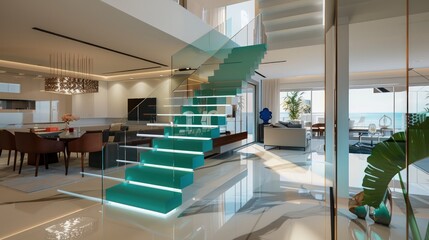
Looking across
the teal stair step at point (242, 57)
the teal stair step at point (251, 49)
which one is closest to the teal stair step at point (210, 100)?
the teal stair step at point (242, 57)

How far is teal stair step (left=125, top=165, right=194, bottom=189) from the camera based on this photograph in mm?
3232

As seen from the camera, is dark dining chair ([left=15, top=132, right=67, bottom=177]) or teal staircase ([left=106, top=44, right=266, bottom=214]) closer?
A: teal staircase ([left=106, top=44, right=266, bottom=214])

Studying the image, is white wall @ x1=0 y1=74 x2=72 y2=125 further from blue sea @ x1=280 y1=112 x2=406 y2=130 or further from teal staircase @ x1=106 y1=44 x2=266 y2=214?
blue sea @ x1=280 y1=112 x2=406 y2=130

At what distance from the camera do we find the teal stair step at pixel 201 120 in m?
4.33

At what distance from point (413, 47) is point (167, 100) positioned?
13.7 ft

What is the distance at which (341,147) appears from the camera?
3834 mm

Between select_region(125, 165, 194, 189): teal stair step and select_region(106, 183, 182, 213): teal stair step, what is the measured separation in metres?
0.11

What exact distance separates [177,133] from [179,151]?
0.30m

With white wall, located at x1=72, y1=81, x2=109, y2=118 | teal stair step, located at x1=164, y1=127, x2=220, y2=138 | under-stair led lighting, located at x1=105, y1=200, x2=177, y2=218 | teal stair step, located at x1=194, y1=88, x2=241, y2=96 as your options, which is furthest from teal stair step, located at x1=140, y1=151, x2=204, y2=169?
white wall, located at x1=72, y1=81, x2=109, y2=118

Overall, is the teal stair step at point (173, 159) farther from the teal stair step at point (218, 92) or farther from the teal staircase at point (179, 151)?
the teal stair step at point (218, 92)

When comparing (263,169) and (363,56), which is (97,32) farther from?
(363,56)

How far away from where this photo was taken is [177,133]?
13.0ft

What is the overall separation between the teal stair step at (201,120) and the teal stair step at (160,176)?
0.99 metres

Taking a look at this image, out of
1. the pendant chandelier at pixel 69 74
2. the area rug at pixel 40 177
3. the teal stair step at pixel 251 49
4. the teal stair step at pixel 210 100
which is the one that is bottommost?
the area rug at pixel 40 177
